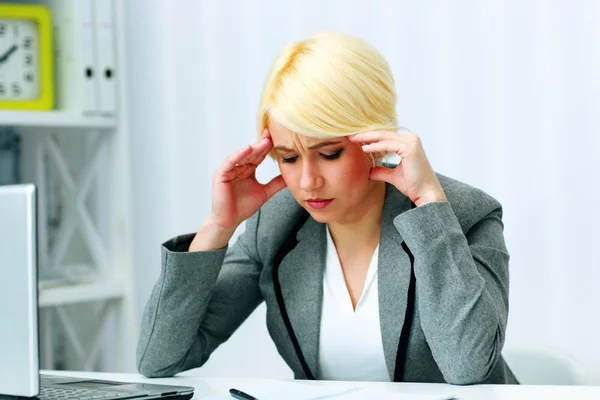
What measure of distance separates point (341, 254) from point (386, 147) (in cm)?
30

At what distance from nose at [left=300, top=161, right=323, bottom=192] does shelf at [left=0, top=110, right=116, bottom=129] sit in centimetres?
105

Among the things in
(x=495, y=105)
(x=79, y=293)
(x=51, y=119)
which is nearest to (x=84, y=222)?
(x=79, y=293)

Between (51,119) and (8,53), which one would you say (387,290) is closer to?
(51,119)

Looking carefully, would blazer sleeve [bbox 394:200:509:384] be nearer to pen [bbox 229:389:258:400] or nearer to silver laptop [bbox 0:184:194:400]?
pen [bbox 229:389:258:400]

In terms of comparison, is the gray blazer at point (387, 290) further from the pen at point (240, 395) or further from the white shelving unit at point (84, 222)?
the white shelving unit at point (84, 222)

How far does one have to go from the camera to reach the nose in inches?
55.8

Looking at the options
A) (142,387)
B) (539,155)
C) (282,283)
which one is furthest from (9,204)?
(539,155)

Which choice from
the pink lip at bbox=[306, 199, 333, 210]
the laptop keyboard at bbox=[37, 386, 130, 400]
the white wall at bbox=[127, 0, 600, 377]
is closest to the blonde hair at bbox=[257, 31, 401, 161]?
the pink lip at bbox=[306, 199, 333, 210]

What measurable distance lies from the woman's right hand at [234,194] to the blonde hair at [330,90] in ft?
0.23

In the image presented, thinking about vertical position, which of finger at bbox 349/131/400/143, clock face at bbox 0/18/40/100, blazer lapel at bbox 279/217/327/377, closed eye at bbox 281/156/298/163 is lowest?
blazer lapel at bbox 279/217/327/377

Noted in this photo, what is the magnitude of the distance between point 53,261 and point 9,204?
1645 millimetres

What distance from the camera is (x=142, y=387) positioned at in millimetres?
1237

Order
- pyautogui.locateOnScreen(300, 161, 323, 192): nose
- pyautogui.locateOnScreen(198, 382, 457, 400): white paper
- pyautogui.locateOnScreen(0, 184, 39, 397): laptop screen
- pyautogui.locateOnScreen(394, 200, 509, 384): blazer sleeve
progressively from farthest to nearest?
pyautogui.locateOnScreen(300, 161, 323, 192): nose
pyautogui.locateOnScreen(394, 200, 509, 384): blazer sleeve
pyautogui.locateOnScreen(198, 382, 457, 400): white paper
pyautogui.locateOnScreen(0, 184, 39, 397): laptop screen

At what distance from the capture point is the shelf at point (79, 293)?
2.26 m
